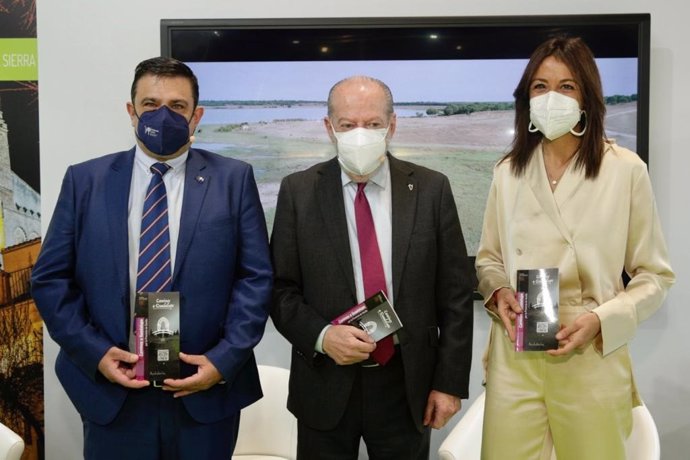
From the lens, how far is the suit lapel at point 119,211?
78.8 inches

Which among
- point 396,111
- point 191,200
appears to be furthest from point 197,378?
point 396,111

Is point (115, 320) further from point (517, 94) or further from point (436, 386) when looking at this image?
point (517, 94)

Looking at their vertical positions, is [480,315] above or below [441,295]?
below

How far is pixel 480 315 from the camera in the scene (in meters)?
3.44

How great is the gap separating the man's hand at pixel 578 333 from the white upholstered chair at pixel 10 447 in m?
1.77

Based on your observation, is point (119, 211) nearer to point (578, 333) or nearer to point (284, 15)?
point (578, 333)

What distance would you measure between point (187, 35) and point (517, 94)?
70.6 inches

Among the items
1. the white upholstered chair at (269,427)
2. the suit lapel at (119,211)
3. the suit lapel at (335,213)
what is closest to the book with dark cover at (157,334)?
the suit lapel at (119,211)

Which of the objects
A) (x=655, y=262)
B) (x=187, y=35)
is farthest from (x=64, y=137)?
(x=655, y=262)

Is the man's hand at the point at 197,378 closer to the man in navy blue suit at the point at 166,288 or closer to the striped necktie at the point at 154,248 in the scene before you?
the man in navy blue suit at the point at 166,288

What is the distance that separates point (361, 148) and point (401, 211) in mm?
231

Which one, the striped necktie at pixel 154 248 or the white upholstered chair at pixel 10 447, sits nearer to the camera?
the striped necktie at pixel 154 248

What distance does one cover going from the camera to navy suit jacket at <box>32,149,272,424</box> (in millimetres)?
1998

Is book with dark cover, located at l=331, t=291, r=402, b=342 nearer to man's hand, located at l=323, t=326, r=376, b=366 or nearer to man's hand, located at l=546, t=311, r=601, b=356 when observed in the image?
man's hand, located at l=323, t=326, r=376, b=366
